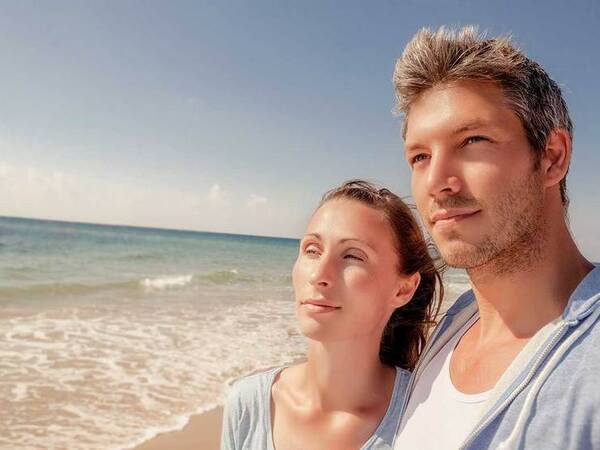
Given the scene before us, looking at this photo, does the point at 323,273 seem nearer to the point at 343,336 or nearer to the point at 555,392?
the point at 343,336

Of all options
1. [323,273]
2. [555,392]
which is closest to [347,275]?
[323,273]

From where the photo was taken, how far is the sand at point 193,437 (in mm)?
4727

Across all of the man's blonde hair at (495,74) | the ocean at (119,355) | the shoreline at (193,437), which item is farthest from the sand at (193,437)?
the man's blonde hair at (495,74)

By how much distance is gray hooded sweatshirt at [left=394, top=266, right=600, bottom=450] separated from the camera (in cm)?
136

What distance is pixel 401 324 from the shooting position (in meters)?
2.88

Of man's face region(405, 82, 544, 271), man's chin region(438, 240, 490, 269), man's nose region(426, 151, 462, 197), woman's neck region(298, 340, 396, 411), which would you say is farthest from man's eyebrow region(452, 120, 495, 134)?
woman's neck region(298, 340, 396, 411)

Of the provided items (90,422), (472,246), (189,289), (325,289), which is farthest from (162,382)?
(189,289)

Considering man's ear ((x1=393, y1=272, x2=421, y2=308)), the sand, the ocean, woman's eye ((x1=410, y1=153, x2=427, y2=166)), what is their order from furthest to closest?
the ocean < the sand < man's ear ((x1=393, y1=272, x2=421, y2=308)) < woman's eye ((x1=410, y1=153, x2=427, y2=166))

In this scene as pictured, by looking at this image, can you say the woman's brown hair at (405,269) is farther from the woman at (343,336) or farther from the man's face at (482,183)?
the man's face at (482,183)

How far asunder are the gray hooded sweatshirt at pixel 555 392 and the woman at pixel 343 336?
81 cm

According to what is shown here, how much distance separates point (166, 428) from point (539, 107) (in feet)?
15.2

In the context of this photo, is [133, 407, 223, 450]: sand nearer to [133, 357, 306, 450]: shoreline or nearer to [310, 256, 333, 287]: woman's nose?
[133, 357, 306, 450]: shoreline

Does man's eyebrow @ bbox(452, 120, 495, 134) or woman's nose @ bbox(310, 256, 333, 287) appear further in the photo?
woman's nose @ bbox(310, 256, 333, 287)

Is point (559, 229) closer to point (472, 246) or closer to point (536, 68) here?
point (472, 246)
